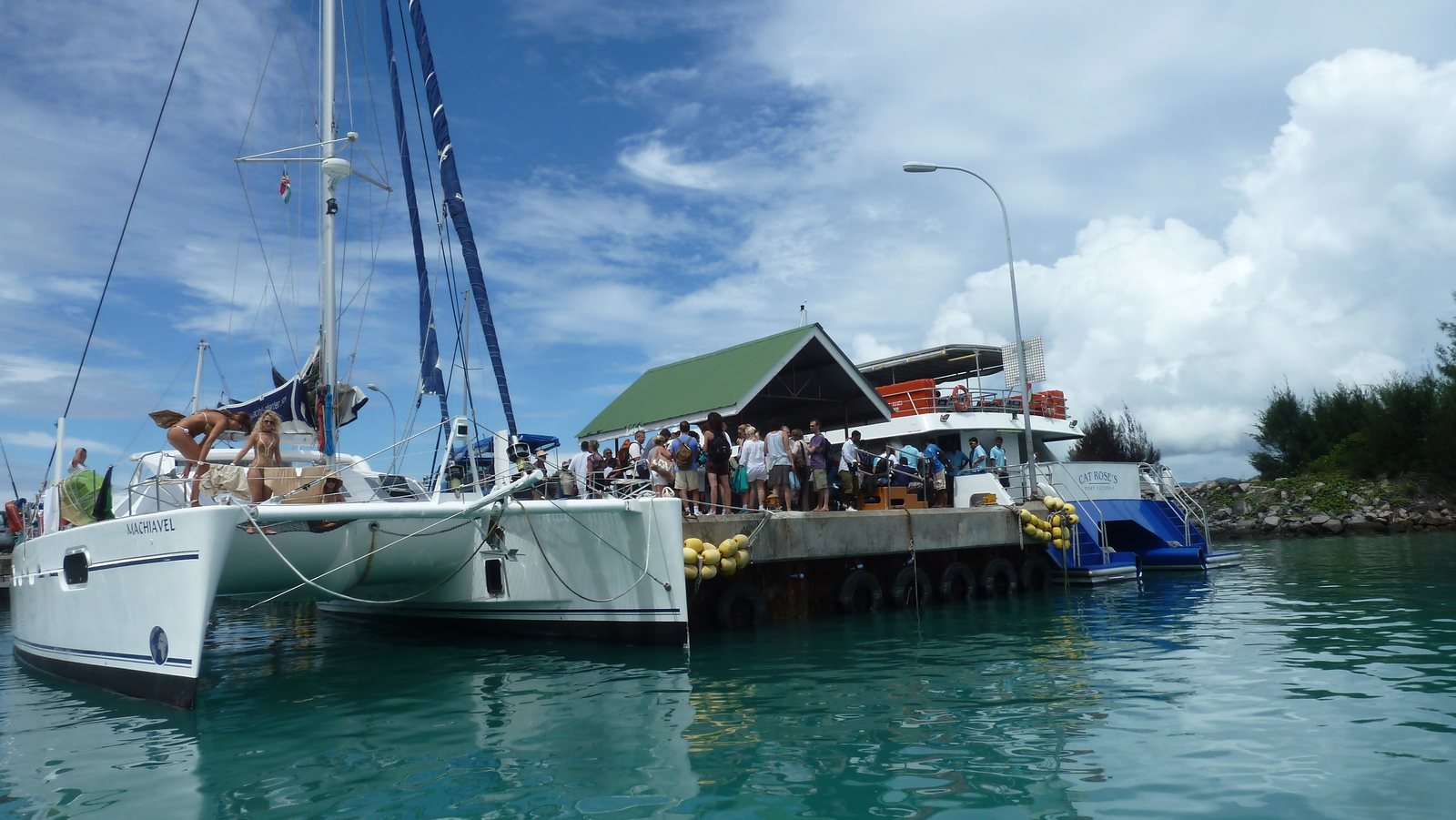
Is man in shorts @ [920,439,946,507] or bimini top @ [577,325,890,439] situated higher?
bimini top @ [577,325,890,439]

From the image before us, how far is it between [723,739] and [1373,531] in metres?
39.8

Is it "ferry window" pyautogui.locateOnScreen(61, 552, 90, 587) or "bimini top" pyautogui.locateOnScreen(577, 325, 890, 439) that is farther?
"bimini top" pyautogui.locateOnScreen(577, 325, 890, 439)

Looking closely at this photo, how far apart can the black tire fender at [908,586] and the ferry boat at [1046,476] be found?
146cm

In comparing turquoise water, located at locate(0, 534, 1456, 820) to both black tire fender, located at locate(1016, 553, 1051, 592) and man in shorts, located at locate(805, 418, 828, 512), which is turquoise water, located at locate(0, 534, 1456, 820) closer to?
man in shorts, located at locate(805, 418, 828, 512)

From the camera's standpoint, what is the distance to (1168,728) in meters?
6.68

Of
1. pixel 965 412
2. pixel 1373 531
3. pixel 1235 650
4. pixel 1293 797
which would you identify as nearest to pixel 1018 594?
pixel 965 412

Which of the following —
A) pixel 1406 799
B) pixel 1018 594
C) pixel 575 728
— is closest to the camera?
pixel 1406 799

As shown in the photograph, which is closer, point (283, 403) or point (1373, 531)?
point (283, 403)

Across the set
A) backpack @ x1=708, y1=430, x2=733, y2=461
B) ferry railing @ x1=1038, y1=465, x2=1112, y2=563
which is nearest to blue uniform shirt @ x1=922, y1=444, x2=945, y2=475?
ferry railing @ x1=1038, y1=465, x2=1112, y2=563

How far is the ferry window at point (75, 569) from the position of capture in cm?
1062

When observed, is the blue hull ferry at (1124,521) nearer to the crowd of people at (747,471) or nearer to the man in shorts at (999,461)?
the man in shorts at (999,461)

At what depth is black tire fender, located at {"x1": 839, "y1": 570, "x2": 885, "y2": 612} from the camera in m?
14.9

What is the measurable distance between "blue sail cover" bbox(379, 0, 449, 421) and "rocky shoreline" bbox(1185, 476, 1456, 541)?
30207mm

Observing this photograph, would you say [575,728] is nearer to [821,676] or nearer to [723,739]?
[723,739]
